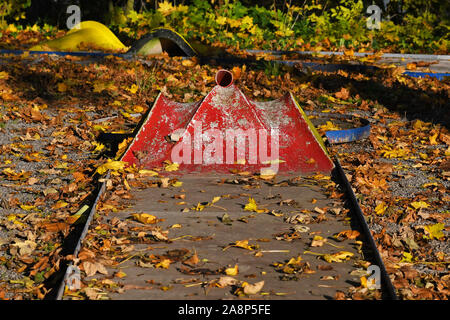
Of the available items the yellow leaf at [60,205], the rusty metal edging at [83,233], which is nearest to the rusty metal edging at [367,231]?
the rusty metal edging at [83,233]

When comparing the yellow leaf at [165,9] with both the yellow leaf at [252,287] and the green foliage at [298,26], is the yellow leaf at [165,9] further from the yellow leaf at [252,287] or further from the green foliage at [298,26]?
the yellow leaf at [252,287]

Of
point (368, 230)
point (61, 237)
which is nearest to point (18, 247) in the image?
point (61, 237)

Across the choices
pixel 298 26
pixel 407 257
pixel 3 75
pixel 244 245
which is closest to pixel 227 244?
pixel 244 245

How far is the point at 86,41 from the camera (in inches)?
520

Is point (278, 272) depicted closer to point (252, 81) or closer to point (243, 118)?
point (243, 118)

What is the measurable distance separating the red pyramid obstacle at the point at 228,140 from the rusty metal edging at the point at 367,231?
15.3 inches

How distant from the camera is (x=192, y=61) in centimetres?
1165

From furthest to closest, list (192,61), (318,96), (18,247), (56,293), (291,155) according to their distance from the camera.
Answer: (192,61)
(318,96)
(291,155)
(18,247)
(56,293)

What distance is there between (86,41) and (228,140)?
7.48 metres

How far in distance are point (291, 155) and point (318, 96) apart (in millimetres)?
3618

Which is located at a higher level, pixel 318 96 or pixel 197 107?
pixel 197 107

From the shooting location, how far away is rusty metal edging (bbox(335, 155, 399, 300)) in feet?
13.2

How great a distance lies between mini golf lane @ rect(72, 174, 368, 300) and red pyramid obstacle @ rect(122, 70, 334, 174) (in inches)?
12.1

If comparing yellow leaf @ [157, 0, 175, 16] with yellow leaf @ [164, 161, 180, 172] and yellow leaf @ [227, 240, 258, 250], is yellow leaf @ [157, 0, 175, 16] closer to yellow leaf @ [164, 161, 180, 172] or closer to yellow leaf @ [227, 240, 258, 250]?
yellow leaf @ [164, 161, 180, 172]
